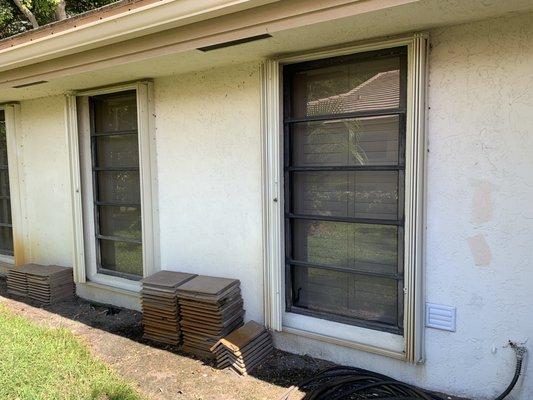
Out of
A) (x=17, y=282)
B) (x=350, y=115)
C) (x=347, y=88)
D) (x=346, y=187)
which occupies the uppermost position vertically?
(x=347, y=88)

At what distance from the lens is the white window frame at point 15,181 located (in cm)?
514

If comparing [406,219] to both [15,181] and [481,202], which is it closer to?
[481,202]

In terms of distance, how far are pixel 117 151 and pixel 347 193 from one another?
2704 millimetres

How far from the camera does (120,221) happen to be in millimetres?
4469

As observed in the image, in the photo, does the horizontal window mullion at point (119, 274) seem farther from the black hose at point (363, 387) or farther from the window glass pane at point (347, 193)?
the black hose at point (363, 387)

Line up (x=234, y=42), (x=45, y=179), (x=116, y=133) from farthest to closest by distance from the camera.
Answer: (x=45, y=179), (x=116, y=133), (x=234, y=42)

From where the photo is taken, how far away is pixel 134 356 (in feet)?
10.7

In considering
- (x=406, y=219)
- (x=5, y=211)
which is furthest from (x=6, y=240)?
(x=406, y=219)

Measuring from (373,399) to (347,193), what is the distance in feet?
4.59

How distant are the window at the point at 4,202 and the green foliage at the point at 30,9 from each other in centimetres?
699

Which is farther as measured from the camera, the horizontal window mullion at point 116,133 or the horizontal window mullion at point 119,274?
the horizontal window mullion at point 119,274

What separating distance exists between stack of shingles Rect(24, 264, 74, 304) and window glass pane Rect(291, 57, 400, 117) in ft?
10.9

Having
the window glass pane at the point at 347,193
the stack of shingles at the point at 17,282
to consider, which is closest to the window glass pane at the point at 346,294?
the window glass pane at the point at 347,193

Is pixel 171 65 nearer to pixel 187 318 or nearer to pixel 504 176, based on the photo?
pixel 187 318
